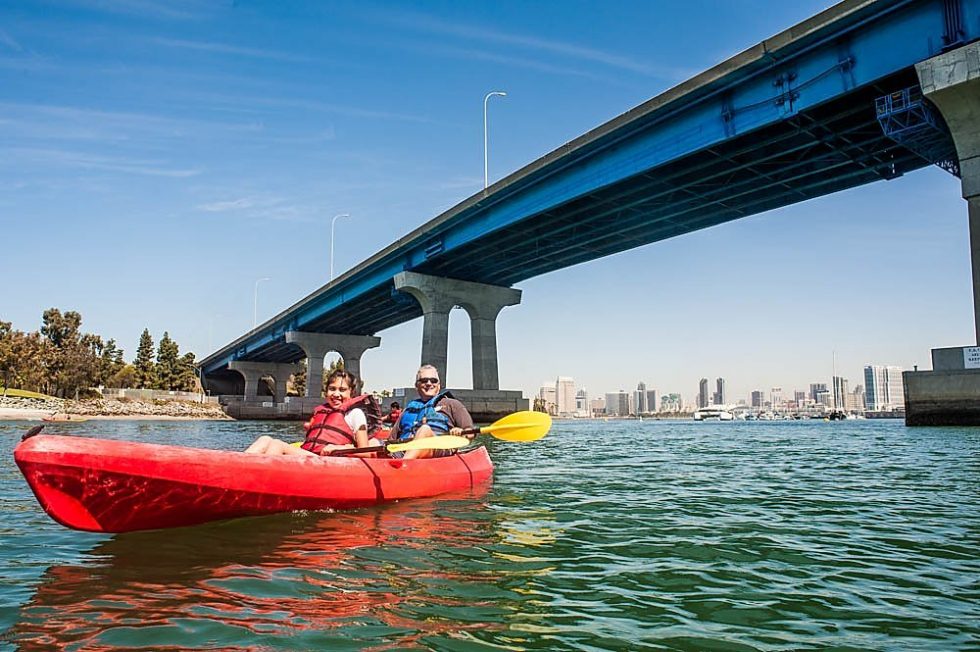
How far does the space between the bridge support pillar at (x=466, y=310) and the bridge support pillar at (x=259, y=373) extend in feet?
147

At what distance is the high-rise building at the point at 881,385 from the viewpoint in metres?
145

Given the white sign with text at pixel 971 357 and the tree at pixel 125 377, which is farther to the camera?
the tree at pixel 125 377

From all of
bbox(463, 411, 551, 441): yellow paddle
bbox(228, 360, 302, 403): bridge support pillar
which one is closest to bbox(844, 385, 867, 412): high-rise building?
bbox(228, 360, 302, 403): bridge support pillar

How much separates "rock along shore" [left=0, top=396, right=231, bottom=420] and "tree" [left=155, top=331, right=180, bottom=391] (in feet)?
51.6

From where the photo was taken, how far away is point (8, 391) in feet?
184

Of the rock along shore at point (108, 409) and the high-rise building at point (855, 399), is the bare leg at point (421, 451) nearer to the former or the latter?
the rock along shore at point (108, 409)

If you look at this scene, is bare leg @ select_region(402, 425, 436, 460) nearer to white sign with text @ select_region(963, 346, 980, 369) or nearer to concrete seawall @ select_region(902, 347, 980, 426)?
white sign with text @ select_region(963, 346, 980, 369)

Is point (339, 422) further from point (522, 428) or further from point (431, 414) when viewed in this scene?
point (522, 428)

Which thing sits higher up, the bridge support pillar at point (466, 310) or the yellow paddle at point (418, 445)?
the bridge support pillar at point (466, 310)

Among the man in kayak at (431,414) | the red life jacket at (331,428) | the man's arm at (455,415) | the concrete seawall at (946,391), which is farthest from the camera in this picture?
the concrete seawall at (946,391)

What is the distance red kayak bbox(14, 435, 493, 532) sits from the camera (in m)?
5.11

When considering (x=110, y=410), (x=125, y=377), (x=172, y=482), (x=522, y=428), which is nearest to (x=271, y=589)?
(x=172, y=482)

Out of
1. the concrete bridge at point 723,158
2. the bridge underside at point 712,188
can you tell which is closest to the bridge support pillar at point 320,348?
the concrete bridge at point 723,158

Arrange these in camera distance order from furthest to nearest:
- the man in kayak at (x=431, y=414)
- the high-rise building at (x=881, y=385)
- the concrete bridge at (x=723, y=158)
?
the high-rise building at (x=881, y=385) < the concrete bridge at (x=723, y=158) < the man in kayak at (x=431, y=414)
